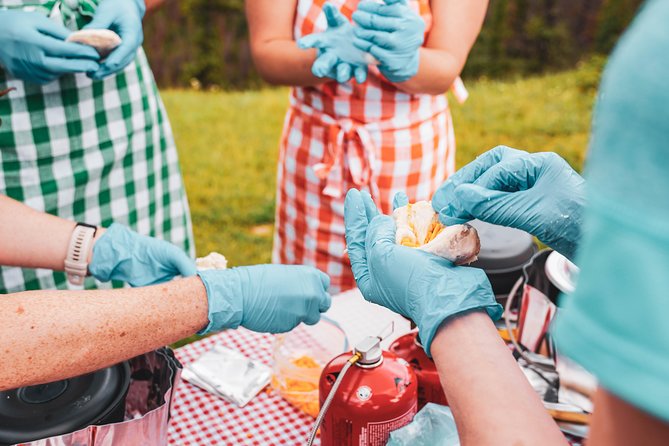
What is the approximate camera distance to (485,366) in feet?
3.29

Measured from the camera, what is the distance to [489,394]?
0.97 metres

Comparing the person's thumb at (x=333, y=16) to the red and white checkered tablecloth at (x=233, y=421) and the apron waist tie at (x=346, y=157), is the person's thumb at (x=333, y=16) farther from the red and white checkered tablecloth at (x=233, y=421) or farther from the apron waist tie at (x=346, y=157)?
the red and white checkered tablecloth at (x=233, y=421)

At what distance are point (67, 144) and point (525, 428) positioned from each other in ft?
5.90

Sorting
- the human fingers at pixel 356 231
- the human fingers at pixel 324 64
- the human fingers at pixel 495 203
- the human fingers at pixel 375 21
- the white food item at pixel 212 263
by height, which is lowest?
the white food item at pixel 212 263

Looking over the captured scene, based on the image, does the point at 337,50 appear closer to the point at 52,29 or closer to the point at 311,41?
the point at 311,41

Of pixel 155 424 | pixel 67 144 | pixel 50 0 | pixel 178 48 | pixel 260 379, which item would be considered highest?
pixel 50 0

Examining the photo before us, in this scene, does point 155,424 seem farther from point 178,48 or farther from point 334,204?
point 178,48

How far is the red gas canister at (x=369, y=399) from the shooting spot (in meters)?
1.29

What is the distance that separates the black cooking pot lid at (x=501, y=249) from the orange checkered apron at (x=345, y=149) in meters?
0.66

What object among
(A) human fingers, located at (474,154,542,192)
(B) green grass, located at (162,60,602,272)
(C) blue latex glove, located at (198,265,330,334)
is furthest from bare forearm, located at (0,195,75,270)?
(B) green grass, located at (162,60,602,272)

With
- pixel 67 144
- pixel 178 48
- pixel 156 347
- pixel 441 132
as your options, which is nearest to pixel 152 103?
pixel 67 144

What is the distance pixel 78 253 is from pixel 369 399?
38.3 inches

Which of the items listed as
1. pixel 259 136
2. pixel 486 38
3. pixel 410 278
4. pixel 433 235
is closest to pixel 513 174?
pixel 433 235

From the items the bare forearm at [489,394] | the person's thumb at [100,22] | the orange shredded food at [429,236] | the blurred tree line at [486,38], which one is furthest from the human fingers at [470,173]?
the blurred tree line at [486,38]
